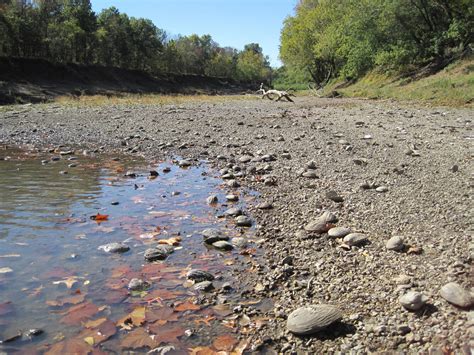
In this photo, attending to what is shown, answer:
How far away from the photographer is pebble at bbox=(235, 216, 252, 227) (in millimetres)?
5516

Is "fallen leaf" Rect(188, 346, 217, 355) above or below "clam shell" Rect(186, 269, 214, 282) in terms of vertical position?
below

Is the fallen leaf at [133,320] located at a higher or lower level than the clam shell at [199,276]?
lower

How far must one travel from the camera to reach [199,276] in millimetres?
4047

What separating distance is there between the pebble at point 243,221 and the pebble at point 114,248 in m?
1.44

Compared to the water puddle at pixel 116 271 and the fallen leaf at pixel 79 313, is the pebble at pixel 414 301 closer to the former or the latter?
the water puddle at pixel 116 271

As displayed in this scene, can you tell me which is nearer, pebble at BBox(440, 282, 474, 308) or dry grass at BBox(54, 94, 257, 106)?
pebble at BBox(440, 282, 474, 308)

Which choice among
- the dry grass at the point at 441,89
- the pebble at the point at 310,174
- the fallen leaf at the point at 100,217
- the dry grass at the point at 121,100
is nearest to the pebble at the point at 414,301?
the fallen leaf at the point at 100,217

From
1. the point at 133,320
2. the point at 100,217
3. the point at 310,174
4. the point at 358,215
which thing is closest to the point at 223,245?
the point at 133,320

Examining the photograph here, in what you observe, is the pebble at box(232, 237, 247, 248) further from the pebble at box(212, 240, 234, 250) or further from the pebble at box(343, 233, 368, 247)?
the pebble at box(343, 233, 368, 247)

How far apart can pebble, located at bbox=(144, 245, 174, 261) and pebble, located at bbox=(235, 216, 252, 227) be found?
110 cm

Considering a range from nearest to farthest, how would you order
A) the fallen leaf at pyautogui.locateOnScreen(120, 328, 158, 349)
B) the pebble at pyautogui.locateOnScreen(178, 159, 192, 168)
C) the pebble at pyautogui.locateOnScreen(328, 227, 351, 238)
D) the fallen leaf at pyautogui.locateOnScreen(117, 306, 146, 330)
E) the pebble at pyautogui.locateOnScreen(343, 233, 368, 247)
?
1. the fallen leaf at pyautogui.locateOnScreen(120, 328, 158, 349)
2. the fallen leaf at pyautogui.locateOnScreen(117, 306, 146, 330)
3. the pebble at pyautogui.locateOnScreen(343, 233, 368, 247)
4. the pebble at pyautogui.locateOnScreen(328, 227, 351, 238)
5. the pebble at pyautogui.locateOnScreen(178, 159, 192, 168)

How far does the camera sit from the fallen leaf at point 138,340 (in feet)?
9.98

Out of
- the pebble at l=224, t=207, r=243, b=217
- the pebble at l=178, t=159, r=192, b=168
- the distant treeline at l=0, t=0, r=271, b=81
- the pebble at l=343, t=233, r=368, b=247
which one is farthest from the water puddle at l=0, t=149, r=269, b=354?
the distant treeline at l=0, t=0, r=271, b=81

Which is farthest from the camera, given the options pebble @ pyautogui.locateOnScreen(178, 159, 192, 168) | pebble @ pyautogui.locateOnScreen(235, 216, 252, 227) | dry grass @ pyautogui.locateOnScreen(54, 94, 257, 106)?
dry grass @ pyautogui.locateOnScreen(54, 94, 257, 106)
